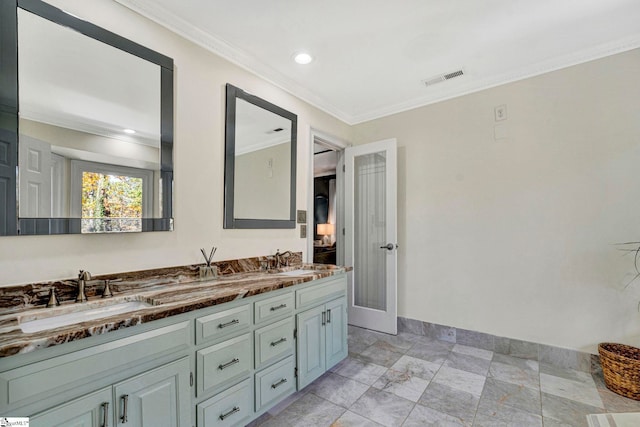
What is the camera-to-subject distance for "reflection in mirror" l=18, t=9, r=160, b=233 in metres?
1.45

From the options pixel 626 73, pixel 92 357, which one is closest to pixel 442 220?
pixel 626 73

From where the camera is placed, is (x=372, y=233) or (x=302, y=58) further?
(x=372, y=233)

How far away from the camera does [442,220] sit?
320 centimetres

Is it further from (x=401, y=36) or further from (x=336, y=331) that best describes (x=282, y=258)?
(x=401, y=36)

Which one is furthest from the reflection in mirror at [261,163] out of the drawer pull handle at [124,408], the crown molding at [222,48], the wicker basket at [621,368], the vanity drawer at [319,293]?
the wicker basket at [621,368]

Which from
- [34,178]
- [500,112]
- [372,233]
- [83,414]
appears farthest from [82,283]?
[500,112]

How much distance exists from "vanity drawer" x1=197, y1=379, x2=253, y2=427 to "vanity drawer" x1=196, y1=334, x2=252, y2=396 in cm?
6

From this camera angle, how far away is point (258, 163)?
102 inches

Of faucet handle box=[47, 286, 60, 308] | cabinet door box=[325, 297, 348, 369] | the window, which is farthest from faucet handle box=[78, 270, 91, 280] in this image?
cabinet door box=[325, 297, 348, 369]

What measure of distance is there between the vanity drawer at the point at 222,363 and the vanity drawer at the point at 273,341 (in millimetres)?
76

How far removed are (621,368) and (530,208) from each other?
1.32m

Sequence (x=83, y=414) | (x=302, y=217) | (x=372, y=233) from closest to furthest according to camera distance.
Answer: (x=83, y=414) → (x=302, y=217) → (x=372, y=233)

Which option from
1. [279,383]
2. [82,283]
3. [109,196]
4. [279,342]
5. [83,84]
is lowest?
[279,383]

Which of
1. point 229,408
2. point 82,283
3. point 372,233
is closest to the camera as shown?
point 82,283
